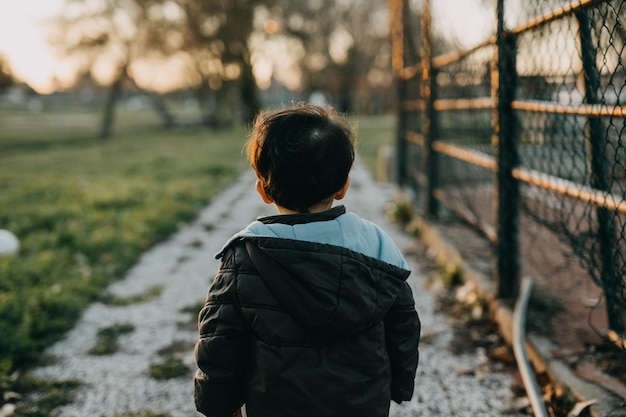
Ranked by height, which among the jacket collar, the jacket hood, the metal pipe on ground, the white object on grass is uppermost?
the jacket collar

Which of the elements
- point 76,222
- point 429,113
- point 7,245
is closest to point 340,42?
point 76,222

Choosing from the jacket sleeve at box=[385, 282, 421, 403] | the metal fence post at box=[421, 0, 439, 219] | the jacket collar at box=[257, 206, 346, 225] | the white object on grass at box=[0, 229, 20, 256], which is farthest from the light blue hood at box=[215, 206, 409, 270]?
the white object on grass at box=[0, 229, 20, 256]

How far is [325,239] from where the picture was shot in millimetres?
1369

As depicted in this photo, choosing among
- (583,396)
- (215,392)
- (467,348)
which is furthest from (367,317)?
(467,348)

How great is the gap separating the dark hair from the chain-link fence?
93 centimetres

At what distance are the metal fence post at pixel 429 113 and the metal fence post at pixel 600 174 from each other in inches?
99.2

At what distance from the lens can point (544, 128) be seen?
2.47 metres

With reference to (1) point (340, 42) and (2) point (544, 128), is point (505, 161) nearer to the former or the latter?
(2) point (544, 128)

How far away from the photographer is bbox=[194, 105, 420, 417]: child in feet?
4.33

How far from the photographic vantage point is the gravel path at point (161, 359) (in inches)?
91.1

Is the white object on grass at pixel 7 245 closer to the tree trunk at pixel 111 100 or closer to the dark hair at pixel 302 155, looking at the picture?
the dark hair at pixel 302 155

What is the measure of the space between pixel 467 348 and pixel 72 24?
19.7 metres

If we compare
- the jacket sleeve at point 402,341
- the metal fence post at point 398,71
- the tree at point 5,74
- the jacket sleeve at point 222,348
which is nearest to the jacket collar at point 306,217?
the jacket sleeve at point 222,348

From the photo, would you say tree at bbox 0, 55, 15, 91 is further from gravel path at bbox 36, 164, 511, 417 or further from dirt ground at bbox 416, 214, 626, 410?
dirt ground at bbox 416, 214, 626, 410
